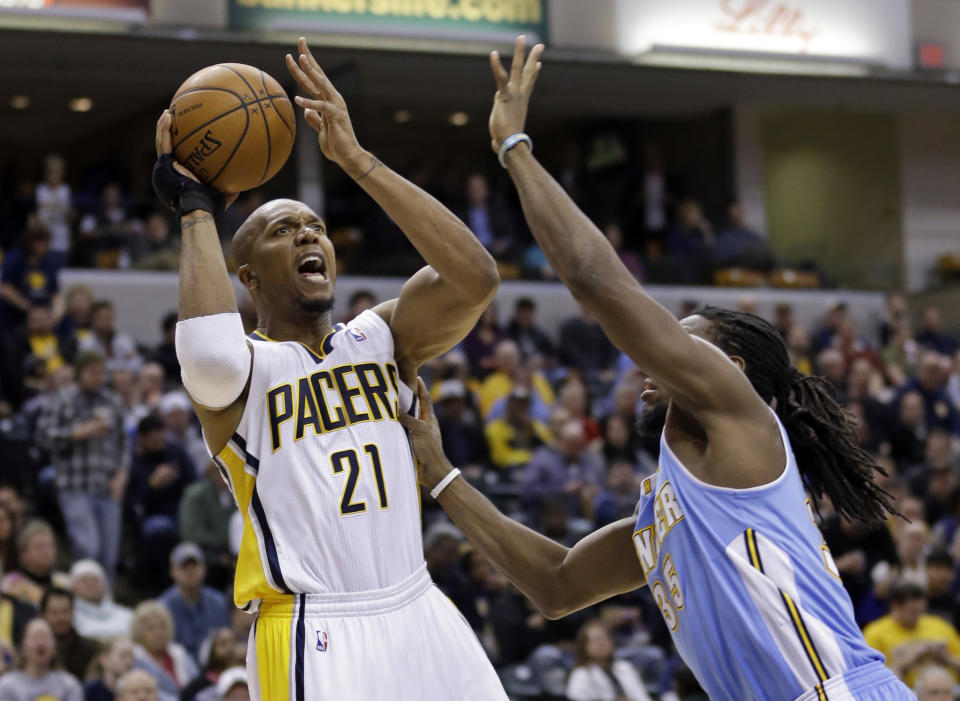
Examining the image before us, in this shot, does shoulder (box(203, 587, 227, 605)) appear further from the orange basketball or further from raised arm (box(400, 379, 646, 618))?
the orange basketball

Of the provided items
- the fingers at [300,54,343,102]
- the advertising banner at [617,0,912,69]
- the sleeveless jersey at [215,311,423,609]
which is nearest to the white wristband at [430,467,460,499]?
the sleeveless jersey at [215,311,423,609]

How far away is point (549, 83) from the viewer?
18.0m

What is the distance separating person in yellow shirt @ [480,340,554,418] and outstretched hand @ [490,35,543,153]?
8692 mm

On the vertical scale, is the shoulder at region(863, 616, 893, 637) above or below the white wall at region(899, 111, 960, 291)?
below

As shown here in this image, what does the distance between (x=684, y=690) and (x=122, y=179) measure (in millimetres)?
10691

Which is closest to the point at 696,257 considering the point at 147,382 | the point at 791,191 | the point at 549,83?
the point at 549,83

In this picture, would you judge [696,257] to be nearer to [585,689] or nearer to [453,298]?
[585,689]

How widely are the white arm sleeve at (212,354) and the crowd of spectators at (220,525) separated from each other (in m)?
3.92

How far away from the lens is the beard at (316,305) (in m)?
4.09

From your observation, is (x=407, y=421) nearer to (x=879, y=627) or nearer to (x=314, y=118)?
(x=314, y=118)

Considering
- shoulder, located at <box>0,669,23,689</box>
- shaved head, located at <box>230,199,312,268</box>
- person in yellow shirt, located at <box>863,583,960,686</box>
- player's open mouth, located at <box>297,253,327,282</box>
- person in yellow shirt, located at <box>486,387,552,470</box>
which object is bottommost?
person in yellow shirt, located at <box>863,583,960,686</box>

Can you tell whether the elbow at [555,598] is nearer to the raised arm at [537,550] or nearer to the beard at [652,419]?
the raised arm at [537,550]

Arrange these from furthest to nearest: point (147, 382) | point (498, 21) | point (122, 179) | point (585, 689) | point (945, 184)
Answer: point (945, 184), point (122, 179), point (498, 21), point (147, 382), point (585, 689)

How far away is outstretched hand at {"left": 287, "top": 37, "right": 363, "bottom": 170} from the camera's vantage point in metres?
3.88
